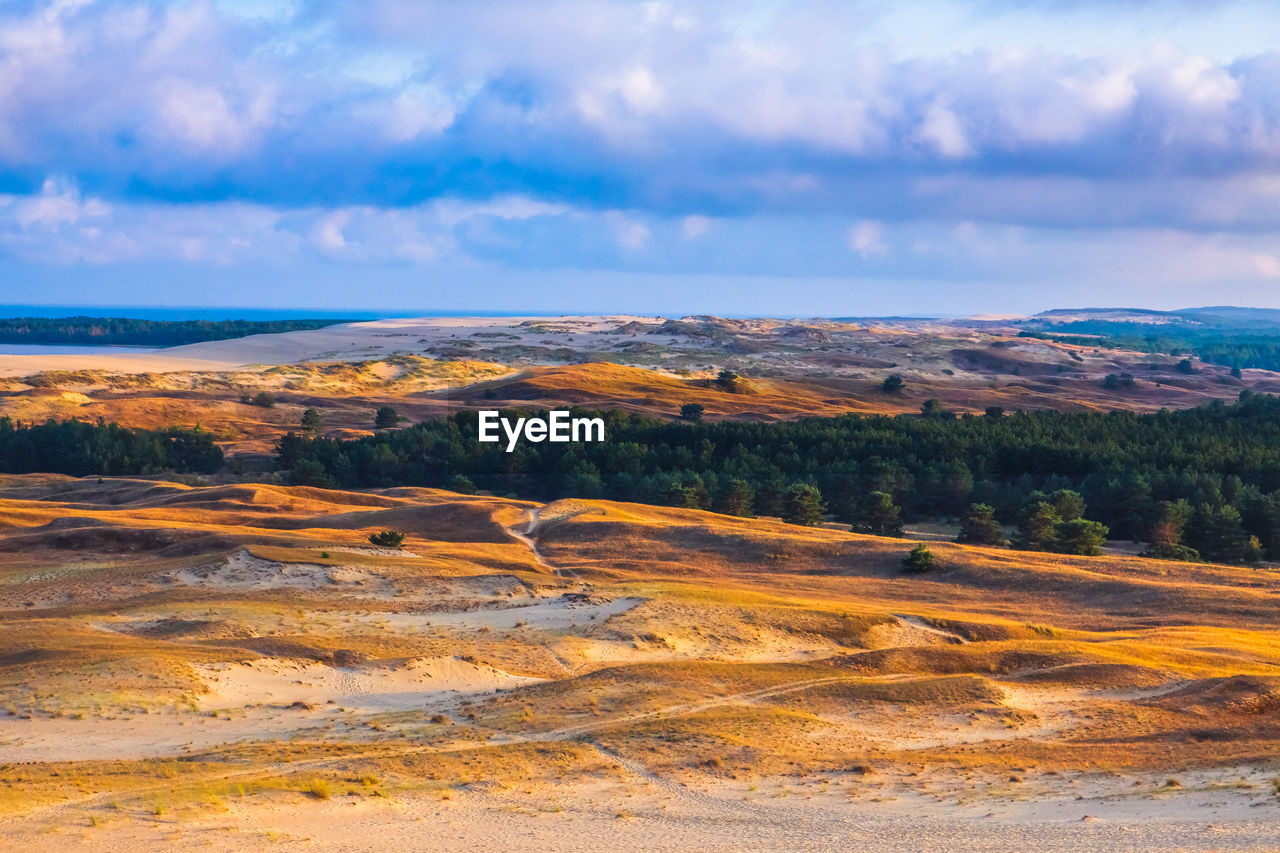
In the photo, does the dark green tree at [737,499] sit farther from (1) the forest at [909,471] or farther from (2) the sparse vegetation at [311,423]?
(2) the sparse vegetation at [311,423]

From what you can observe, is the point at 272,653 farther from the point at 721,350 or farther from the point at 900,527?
the point at 721,350

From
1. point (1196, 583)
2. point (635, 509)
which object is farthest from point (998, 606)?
point (635, 509)

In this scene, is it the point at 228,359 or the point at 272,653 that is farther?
the point at 228,359

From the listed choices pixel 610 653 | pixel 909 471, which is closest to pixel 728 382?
pixel 909 471

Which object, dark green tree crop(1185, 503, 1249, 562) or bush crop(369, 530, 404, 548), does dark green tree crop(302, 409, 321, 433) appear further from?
dark green tree crop(1185, 503, 1249, 562)

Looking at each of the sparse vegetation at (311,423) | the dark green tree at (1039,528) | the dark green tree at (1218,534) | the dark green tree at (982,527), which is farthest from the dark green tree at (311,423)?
the dark green tree at (1218,534)
